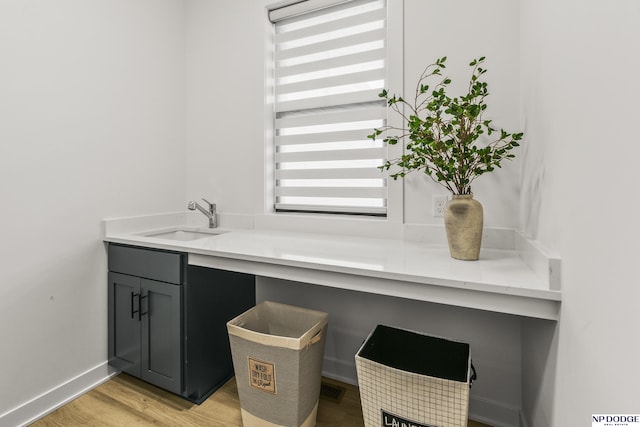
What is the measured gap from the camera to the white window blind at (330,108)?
1.88 meters

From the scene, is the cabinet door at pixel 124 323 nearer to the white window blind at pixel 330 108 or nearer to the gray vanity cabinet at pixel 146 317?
the gray vanity cabinet at pixel 146 317

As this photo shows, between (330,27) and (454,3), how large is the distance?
0.73 meters

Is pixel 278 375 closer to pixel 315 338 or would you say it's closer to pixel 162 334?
pixel 315 338

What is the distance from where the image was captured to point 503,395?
4.97ft

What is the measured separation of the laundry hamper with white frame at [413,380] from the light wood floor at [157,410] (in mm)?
400

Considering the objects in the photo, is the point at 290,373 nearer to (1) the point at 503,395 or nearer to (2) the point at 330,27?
(1) the point at 503,395

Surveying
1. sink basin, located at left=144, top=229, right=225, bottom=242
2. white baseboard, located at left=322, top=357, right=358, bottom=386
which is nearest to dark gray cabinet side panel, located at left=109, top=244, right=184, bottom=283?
sink basin, located at left=144, top=229, right=225, bottom=242

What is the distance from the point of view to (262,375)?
4.57 ft

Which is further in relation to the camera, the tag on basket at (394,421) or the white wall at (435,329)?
the white wall at (435,329)

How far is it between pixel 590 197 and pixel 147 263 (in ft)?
6.04

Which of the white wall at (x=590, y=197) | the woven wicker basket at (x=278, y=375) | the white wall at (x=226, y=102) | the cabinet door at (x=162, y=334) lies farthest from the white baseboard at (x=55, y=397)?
the white wall at (x=590, y=197)

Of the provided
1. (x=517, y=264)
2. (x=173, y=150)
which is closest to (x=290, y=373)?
(x=517, y=264)

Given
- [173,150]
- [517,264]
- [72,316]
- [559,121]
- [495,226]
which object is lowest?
[72,316]

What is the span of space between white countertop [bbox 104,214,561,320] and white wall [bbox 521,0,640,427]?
136 millimetres
